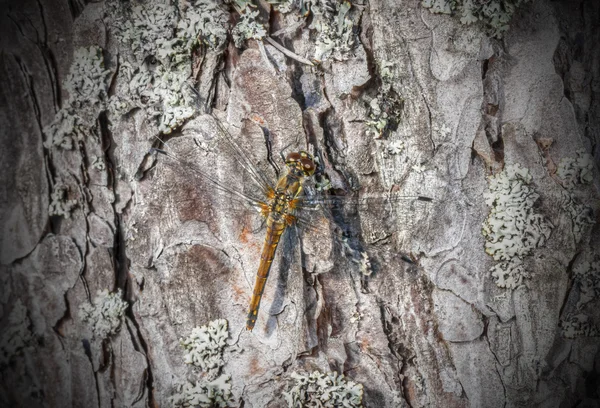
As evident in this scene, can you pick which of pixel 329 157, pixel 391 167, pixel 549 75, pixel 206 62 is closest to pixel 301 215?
pixel 329 157

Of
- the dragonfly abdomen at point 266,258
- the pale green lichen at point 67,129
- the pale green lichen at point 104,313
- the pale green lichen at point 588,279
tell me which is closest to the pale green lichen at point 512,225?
the pale green lichen at point 588,279

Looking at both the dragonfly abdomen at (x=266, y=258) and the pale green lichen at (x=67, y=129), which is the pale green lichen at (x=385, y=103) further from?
the pale green lichen at (x=67, y=129)

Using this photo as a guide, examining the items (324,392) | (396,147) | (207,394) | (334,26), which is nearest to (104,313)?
(207,394)

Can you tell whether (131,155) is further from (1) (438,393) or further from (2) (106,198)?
(1) (438,393)

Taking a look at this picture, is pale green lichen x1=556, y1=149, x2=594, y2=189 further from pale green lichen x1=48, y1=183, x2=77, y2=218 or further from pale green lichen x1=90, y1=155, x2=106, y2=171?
pale green lichen x1=48, y1=183, x2=77, y2=218

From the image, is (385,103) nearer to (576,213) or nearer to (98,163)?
(576,213)

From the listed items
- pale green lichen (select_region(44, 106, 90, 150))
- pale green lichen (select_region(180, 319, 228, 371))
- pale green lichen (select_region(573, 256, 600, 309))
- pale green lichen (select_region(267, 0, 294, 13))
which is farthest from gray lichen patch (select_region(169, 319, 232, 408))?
pale green lichen (select_region(573, 256, 600, 309))
